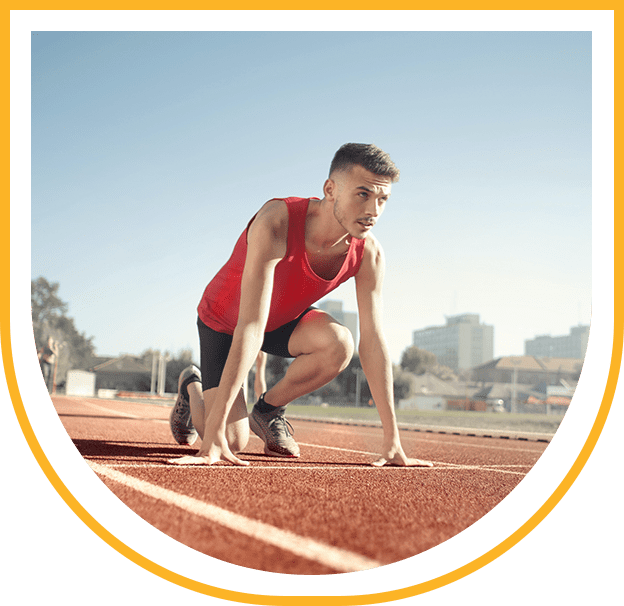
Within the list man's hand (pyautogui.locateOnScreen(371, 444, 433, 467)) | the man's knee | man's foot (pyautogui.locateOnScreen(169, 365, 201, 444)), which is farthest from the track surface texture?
man's foot (pyautogui.locateOnScreen(169, 365, 201, 444))

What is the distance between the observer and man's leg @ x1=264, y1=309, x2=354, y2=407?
2904mm

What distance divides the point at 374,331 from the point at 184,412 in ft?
4.49

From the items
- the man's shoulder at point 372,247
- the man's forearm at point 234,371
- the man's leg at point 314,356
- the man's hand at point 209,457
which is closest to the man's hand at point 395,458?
the man's leg at point 314,356

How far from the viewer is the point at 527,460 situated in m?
3.50

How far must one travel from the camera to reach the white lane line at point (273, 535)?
4.12ft

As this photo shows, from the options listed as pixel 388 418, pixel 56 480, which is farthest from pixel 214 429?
pixel 388 418

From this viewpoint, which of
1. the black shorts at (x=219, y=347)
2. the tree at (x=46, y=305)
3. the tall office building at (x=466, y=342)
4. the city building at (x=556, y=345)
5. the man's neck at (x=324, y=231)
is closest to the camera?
the man's neck at (x=324, y=231)

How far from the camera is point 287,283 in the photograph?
108 inches

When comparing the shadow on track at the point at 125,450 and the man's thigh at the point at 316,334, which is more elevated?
the man's thigh at the point at 316,334

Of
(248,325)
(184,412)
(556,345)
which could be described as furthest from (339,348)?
(556,345)

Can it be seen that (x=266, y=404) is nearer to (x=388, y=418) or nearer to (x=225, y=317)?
(x=225, y=317)

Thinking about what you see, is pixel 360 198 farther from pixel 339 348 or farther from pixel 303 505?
pixel 303 505

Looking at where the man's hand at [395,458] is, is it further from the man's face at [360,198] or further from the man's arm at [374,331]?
the man's face at [360,198]

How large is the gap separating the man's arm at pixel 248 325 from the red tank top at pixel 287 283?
0.44 ft
